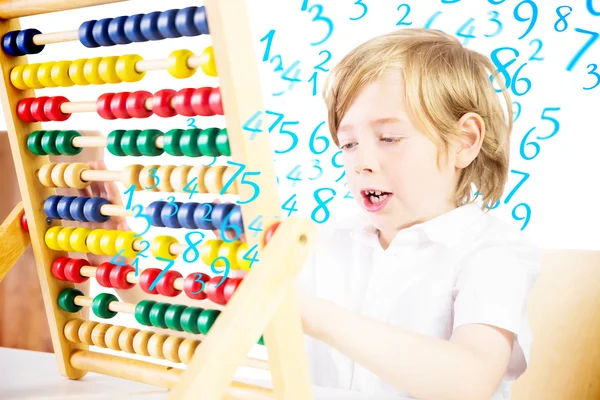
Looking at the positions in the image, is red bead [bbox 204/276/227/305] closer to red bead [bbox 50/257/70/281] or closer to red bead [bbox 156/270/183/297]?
red bead [bbox 156/270/183/297]

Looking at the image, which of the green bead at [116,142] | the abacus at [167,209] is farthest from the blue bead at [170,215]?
the green bead at [116,142]

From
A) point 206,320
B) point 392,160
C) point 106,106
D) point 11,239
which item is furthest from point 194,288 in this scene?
point 392,160

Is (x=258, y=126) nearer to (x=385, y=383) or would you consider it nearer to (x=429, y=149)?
(x=429, y=149)

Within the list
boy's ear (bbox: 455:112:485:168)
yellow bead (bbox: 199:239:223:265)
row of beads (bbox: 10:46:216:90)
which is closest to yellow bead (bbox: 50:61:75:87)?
row of beads (bbox: 10:46:216:90)

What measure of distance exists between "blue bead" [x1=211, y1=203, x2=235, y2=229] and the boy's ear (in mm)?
545

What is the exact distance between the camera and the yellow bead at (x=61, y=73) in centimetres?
95

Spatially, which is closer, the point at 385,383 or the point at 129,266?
the point at 129,266

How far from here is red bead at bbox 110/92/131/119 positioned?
0.90m

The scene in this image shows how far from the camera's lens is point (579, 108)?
1254mm

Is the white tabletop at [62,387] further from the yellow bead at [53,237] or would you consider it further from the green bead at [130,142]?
the green bead at [130,142]

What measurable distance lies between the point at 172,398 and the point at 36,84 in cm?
52

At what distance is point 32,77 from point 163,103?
9.3 inches

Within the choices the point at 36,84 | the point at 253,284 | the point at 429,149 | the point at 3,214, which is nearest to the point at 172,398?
the point at 253,284

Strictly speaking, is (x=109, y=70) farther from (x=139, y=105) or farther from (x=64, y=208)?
(x=64, y=208)
